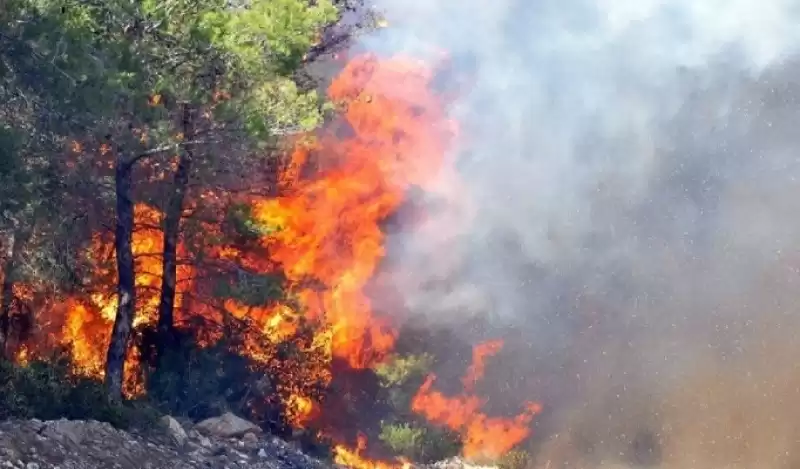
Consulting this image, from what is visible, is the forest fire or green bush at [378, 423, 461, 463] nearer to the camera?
the forest fire

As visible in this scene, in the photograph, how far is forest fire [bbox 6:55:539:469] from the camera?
709 inches

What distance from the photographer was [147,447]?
12367 mm

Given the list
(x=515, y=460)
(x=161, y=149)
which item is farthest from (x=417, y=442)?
(x=161, y=149)

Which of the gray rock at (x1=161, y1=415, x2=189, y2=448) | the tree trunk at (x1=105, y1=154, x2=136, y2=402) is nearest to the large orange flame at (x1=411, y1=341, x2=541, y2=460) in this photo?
the tree trunk at (x1=105, y1=154, x2=136, y2=402)

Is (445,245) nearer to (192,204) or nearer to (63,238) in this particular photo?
(192,204)

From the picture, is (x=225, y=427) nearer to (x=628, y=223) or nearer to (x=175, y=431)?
(x=175, y=431)

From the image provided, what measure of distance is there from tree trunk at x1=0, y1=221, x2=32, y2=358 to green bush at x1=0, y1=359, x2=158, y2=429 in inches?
45.9

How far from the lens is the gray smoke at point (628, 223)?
21156 mm

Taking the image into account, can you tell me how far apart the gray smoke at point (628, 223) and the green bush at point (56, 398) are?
908 centimetres

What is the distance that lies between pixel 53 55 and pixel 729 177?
16399 millimetres

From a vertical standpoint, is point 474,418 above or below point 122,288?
above

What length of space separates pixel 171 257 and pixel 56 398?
5.54m

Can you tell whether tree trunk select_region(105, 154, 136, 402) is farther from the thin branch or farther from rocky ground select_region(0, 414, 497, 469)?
rocky ground select_region(0, 414, 497, 469)

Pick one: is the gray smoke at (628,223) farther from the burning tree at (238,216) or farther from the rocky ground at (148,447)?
the rocky ground at (148,447)
